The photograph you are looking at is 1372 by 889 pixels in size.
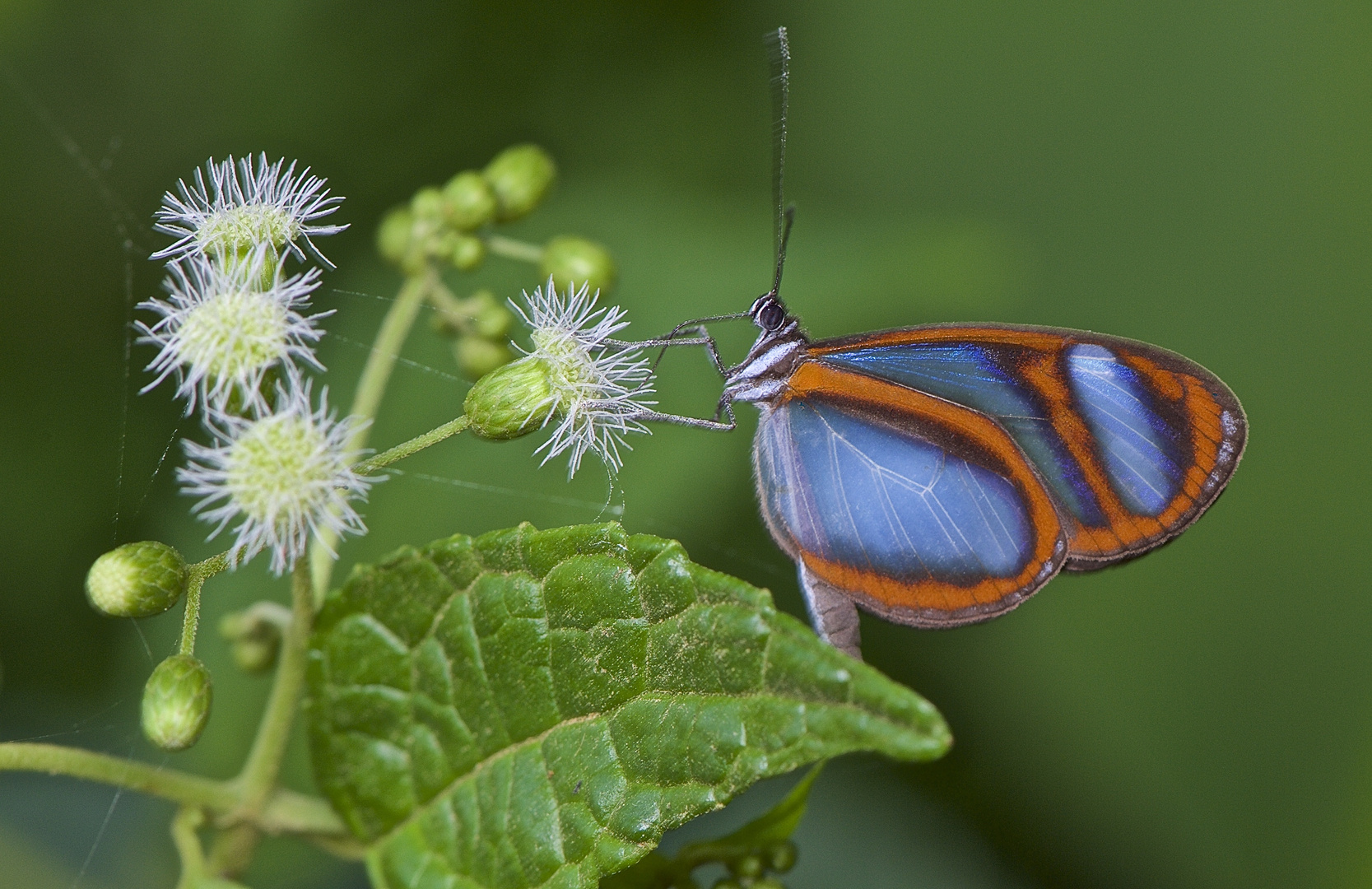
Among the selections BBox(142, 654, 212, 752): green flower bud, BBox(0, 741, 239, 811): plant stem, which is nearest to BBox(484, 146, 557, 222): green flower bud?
BBox(142, 654, 212, 752): green flower bud

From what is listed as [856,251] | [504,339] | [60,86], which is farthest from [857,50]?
[60,86]

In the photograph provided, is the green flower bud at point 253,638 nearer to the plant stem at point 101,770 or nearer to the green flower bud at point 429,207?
the plant stem at point 101,770

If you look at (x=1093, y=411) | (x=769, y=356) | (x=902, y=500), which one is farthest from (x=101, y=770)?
(x=1093, y=411)

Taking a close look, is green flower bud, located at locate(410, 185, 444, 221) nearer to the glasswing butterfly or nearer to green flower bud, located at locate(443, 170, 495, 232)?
green flower bud, located at locate(443, 170, 495, 232)

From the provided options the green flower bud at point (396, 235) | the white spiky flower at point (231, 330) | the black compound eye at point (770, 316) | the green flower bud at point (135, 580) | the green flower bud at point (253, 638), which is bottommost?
the green flower bud at point (253, 638)

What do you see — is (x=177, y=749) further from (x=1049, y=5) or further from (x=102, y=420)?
(x=1049, y=5)

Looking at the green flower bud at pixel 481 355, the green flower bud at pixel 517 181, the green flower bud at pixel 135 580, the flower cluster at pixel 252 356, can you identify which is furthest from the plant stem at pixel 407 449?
the green flower bud at pixel 517 181

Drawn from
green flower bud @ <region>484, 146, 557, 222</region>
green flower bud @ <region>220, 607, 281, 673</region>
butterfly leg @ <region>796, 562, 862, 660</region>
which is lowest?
green flower bud @ <region>220, 607, 281, 673</region>
